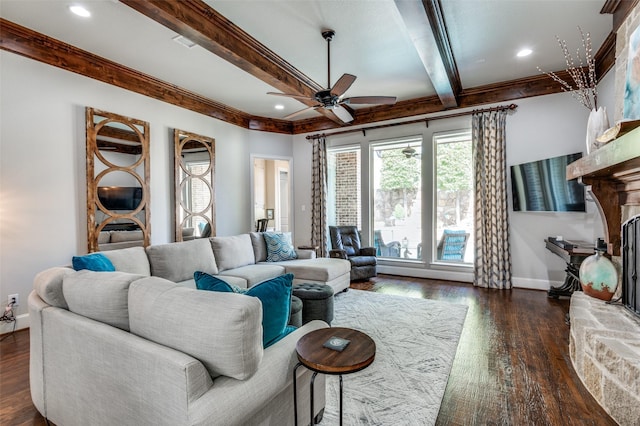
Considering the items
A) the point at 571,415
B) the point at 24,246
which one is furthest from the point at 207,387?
the point at 24,246

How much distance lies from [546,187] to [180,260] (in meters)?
4.82

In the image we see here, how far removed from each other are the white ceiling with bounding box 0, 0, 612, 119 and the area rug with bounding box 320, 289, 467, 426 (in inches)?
122

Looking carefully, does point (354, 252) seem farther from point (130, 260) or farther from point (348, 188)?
point (130, 260)

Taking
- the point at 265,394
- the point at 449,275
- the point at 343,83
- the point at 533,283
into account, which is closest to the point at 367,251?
the point at 449,275

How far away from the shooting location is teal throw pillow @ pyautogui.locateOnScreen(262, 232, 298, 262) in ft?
15.0

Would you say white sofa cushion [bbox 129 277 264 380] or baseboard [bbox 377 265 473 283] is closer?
white sofa cushion [bbox 129 277 264 380]

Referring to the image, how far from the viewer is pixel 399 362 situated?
2.50 metres

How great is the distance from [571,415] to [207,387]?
84.4 inches

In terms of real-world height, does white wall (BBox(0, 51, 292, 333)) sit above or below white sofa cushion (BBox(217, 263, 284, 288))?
above

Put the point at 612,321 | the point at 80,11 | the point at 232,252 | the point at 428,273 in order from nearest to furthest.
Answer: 1. the point at 612,321
2. the point at 80,11
3. the point at 232,252
4. the point at 428,273

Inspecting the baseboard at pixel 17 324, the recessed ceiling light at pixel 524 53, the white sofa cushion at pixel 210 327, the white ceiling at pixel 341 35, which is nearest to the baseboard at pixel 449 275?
the white ceiling at pixel 341 35

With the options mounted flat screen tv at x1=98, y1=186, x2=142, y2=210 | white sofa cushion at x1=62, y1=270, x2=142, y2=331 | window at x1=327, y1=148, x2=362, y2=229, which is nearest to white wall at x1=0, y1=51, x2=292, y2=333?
mounted flat screen tv at x1=98, y1=186, x2=142, y2=210

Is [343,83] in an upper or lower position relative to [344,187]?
upper

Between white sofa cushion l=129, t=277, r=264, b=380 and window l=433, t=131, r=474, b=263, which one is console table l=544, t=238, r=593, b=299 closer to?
window l=433, t=131, r=474, b=263
